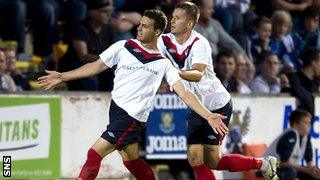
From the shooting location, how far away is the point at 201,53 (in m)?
11.8

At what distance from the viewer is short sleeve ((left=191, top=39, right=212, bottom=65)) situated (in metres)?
11.7

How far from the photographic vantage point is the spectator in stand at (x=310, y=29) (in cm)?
1958

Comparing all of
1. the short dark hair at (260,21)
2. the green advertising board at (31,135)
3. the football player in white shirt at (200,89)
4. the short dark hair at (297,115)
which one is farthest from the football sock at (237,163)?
the short dark hair at (260,21)

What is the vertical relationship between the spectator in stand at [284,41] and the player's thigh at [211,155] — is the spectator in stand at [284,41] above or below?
above

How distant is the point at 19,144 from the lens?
47.1 ft

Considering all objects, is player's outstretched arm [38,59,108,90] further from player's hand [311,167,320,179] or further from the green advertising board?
player's hand [311,167,320,179]

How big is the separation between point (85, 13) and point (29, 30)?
82 centimetres

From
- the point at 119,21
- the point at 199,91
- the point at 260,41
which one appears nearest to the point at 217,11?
the point at 260,41

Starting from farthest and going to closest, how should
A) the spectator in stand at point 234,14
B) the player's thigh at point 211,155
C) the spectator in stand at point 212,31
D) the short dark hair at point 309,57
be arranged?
1. the spectator in stand at point 234,14
2. the short dark hair at point 309,57
3. the spectator in stand at point 212,31
4. the player's thigh at point 211,155

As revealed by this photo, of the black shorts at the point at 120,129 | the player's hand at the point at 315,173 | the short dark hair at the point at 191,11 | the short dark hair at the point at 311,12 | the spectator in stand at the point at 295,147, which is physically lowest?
the player's hand at the point at 315,173

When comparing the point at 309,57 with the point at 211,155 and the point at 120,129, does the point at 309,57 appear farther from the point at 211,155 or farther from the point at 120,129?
the point at 120,129

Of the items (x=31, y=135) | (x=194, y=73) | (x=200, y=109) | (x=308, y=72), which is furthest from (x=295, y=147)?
(x=200, y=109)

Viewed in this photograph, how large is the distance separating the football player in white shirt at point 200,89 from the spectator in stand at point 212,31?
461 cm

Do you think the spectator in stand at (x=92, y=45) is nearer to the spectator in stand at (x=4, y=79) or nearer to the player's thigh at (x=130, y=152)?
the spectator in stand at (x=4, y=79)
